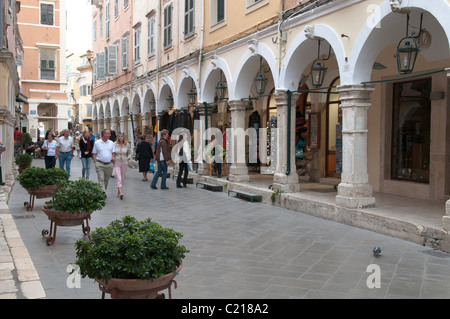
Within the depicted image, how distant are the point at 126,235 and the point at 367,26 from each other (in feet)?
21.0

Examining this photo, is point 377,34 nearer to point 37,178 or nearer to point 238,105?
point 238,105

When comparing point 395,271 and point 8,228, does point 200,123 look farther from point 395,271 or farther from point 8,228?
point 395,271

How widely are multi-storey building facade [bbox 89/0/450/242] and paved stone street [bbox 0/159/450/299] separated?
1525mm

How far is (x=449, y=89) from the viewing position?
940 cm

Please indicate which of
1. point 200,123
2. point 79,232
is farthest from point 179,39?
point 79,232

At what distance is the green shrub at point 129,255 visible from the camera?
3.29 meters

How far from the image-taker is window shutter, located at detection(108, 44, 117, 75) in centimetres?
2709

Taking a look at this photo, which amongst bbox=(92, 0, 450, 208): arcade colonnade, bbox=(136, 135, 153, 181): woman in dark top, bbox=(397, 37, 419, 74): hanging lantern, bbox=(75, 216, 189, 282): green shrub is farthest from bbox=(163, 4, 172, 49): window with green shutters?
bbox=(75, 216, 189, 282): green shrub

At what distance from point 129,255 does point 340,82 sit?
24.1 feet

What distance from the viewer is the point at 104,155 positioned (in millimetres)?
11180

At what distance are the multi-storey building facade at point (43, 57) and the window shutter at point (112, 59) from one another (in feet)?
25.8

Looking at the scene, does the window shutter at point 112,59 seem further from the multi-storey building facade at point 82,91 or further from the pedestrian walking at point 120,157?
the multi-storey building facade at point 82,91

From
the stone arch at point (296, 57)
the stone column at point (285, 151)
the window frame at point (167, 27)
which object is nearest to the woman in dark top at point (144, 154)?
the window frame at point (167, 27)

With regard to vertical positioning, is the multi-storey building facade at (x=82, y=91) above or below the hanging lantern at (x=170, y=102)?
above
